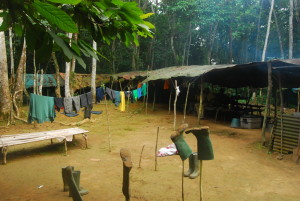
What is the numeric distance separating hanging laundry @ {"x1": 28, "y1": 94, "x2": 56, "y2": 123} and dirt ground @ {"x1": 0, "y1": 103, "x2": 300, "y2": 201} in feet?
2.78

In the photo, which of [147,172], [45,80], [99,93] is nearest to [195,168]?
[147,172]

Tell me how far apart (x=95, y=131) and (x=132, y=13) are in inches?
349

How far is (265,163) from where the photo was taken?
6012 millimetres

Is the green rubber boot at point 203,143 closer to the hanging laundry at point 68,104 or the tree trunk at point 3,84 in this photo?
the hanging laundry at point 68,104

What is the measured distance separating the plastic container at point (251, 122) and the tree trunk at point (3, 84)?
10138 millimetres

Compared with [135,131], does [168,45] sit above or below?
above

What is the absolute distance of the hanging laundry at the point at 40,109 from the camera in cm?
786

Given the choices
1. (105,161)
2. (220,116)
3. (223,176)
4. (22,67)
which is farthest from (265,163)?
(22,67)

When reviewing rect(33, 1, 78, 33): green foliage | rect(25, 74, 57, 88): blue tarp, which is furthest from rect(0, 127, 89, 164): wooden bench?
rect(25, 74, 57, 88): blue tarp

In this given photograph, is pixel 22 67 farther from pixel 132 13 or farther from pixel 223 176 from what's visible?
pixel 132 13

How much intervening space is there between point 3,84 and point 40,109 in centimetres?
328

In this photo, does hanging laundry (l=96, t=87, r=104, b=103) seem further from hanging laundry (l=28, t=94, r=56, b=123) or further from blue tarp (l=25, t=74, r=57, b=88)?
blue tarp (l=25, t=74, r=57, b=88)

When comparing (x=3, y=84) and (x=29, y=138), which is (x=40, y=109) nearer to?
(x=29, y=138)

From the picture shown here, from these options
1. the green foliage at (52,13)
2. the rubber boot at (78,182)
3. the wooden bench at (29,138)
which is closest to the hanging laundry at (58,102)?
the wooden bench at (29,138)
